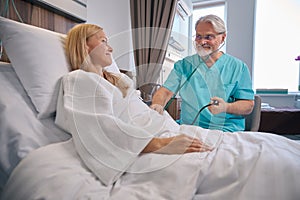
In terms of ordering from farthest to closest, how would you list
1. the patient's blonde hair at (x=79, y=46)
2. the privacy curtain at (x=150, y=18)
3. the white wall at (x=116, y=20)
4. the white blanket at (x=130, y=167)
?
the privacy curtain at (x=150, y=18)
the white wall at (x=116, y=20)
the patient's blonde hair at (x=79, y=46)
the white blanket at (x=130, y=167)

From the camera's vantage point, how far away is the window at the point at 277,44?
2887 millimetres

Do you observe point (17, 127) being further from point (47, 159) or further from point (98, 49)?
point (98, 49)

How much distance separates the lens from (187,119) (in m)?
1.17

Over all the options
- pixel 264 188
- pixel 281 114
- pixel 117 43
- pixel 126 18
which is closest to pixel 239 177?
pixel 264 188

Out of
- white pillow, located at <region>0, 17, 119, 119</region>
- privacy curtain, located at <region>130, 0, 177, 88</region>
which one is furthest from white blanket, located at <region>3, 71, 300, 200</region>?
privacy curtain, located at <region>130, 0, 177, 88</region>

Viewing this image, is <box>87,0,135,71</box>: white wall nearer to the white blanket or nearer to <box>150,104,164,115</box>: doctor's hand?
<box>150,104,164,115</box>: doctor's hand

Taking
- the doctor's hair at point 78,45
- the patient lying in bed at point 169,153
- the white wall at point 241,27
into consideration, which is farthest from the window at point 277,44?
the doctor's hair at point 78,45

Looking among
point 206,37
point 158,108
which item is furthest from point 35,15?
point 206,37

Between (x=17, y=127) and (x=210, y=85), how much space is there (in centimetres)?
92

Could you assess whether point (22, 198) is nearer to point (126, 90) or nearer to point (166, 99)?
point (126, 90)

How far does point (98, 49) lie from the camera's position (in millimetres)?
974

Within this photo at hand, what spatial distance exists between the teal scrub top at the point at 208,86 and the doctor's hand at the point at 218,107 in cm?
2

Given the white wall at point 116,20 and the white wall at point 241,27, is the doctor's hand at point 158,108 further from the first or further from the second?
the white wall at point 241,27

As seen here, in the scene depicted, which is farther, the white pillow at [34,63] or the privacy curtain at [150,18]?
the privacy curtain at [150,18]
